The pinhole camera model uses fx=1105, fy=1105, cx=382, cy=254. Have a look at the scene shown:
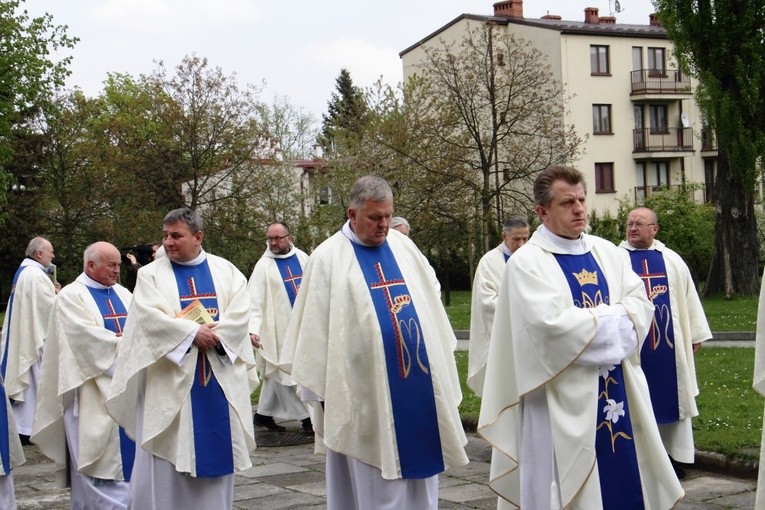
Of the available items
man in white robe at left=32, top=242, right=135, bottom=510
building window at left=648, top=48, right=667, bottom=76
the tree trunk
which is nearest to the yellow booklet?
man in white robe at left=32, top=242, right=135, bottom=510

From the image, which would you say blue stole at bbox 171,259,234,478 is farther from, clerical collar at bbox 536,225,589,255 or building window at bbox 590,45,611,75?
building window at bbox 590,45,611,75

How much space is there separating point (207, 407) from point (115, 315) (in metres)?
1.80

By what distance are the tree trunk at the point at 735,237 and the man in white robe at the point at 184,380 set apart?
2202cm

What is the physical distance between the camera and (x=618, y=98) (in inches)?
1933

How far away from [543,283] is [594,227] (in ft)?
109

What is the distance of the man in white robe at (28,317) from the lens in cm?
1198

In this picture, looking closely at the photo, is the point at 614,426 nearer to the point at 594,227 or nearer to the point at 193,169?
the point at 193,169

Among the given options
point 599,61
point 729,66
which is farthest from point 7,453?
point 599,61

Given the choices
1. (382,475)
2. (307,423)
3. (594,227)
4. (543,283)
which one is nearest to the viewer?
(543,283)

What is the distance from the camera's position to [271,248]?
11.8 m

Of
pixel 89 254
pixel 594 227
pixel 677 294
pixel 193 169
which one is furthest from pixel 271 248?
pixel 594 227

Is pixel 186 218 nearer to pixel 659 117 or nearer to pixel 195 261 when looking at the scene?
pixel 195 261

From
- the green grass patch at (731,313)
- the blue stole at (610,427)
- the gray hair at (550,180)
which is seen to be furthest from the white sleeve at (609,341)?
the green grass patch at (731,313)

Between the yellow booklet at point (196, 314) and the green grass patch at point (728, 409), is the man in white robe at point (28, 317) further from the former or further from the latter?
the green grass patch at point (728, 409)
